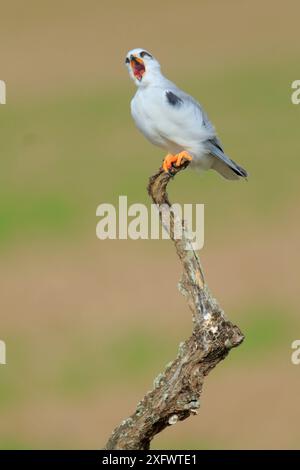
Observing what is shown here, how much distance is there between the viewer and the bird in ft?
16.8

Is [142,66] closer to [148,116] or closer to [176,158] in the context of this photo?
[148,116]

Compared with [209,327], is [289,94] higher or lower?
higher

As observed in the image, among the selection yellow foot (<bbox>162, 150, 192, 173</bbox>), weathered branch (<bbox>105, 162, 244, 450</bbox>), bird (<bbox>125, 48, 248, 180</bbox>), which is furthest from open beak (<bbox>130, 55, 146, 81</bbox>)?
weathered branch (<bbox>105, 162, 244, 450</bbox>)

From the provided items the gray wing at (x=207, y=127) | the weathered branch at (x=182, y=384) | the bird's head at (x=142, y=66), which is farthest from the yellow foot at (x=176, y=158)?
the weathered branch at (x=182, y=384)

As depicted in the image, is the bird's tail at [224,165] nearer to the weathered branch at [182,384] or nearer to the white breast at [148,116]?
the white breast at [148,116]

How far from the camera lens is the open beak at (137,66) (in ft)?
16.7

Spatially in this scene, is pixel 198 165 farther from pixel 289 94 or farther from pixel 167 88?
pixel 289 94

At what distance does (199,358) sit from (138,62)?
155 centimetres

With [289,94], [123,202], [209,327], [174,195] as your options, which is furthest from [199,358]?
[289,94]

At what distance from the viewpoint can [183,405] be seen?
13.6 feet

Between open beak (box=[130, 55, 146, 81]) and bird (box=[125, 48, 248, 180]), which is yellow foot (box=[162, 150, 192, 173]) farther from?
open beak (box=[130, 55, 146, 81])

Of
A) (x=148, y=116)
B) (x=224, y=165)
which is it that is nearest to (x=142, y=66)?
(x=148, y=116)

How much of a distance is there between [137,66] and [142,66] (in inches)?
0.9
